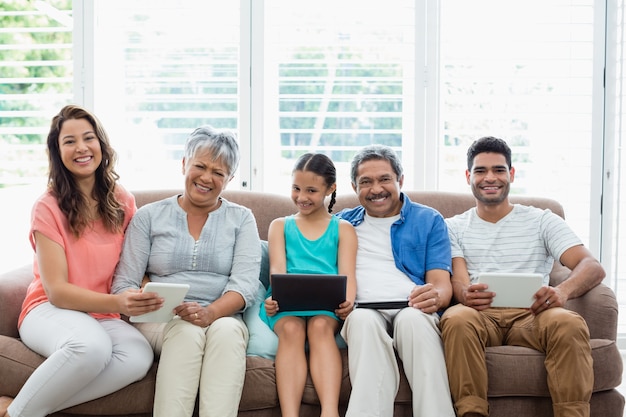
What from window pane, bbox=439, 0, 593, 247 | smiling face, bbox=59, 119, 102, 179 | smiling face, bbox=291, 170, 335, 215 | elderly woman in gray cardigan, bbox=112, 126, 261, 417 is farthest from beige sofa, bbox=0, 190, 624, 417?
window pane, bbox=439, 0, 593, 247

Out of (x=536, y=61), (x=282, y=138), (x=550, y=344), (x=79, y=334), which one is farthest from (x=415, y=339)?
(x=536, y=61)

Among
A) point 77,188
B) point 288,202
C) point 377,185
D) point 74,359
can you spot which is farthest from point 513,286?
point 77,188

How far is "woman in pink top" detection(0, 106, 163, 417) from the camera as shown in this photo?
1861mm

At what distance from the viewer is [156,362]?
2098 millimetres

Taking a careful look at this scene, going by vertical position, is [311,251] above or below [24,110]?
below

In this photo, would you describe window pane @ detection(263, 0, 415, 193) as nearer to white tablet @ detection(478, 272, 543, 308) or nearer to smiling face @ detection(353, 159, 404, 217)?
smiling face @ detection(353, 159, 404, 217)

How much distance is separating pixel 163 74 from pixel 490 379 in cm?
216

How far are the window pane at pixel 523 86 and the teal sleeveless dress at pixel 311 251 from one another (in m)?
1.08

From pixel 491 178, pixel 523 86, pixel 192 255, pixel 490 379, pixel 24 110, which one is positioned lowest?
pixel 490 379

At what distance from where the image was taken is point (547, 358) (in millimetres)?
2033

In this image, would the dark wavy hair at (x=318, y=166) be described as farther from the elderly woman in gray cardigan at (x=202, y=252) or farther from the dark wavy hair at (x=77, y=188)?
the dark wavy hair at (x=77, y=188)

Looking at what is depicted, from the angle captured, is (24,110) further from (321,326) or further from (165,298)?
(321,326)

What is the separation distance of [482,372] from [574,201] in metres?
1.61

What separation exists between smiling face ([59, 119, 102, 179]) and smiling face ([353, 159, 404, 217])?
0.94m
